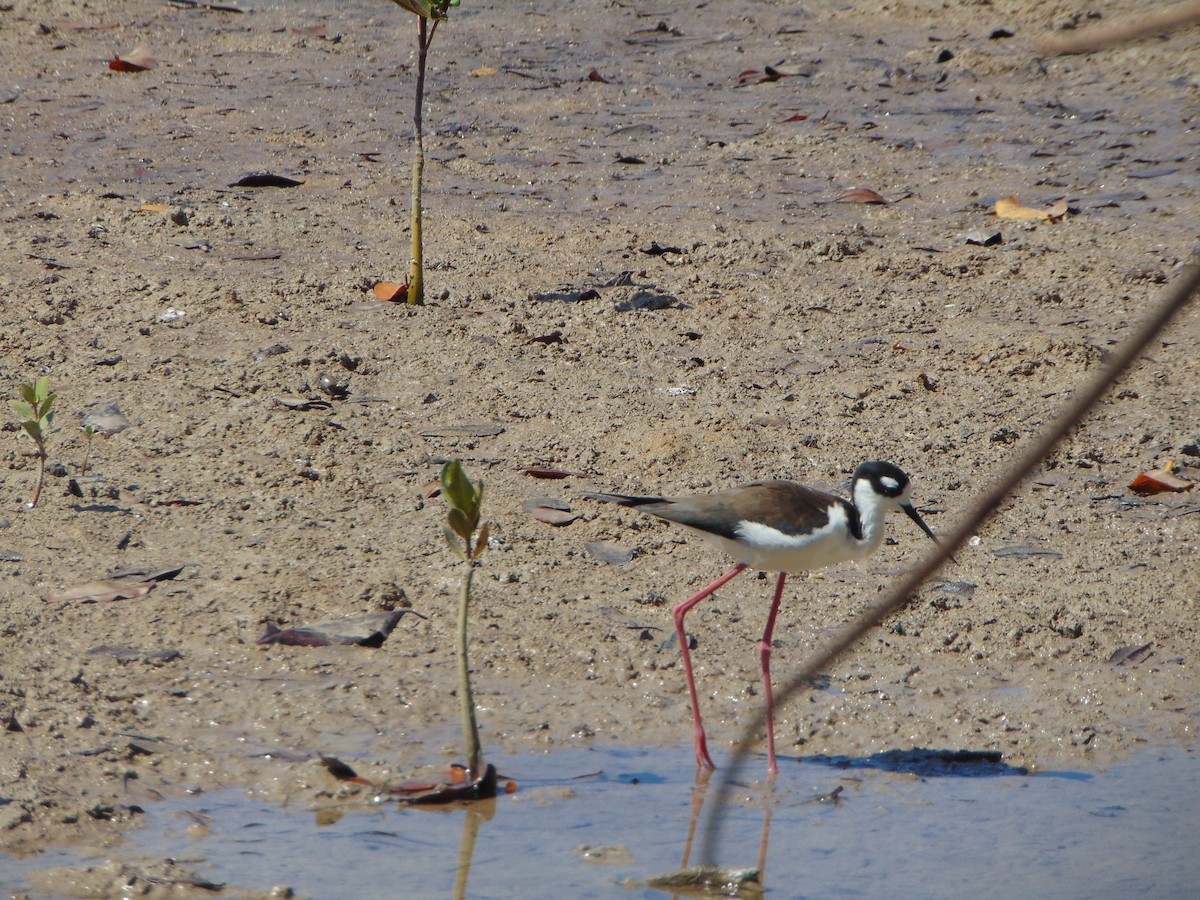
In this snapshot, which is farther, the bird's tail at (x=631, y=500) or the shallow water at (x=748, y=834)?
the bird's tail at (x=631, y=500)

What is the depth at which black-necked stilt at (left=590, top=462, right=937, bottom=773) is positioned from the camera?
444 centimetres

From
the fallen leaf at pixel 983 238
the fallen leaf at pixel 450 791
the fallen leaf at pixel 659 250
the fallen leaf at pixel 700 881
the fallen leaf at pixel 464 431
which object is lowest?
the fallen leaf at pixel 700 881

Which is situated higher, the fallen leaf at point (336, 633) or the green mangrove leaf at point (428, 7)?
the green mangrove leaf at point (428, 7)

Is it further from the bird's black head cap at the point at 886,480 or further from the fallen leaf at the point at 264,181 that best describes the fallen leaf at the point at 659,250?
the bird's black head cap at the point at 886,480

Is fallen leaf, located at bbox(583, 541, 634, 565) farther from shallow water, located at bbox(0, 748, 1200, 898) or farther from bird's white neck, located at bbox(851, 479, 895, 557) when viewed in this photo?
shallow water, located at bbox(0, 748, 1200, 898)

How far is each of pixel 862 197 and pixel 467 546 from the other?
5.62 m

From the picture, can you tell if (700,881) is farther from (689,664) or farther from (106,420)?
(106,420)

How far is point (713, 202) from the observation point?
867cm

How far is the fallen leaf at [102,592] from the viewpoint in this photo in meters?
4.68

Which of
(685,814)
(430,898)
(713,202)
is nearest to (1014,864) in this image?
(685,814)

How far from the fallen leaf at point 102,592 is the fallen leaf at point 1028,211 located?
5.56 metres

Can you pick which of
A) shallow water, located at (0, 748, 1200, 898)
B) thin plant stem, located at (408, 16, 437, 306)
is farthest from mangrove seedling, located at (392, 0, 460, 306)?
shallow water, located at (0, 748, 1200, 898)

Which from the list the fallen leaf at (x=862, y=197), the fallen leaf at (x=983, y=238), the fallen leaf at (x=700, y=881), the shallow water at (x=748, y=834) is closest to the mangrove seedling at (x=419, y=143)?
the fallen leaf at (x=862, y=197)

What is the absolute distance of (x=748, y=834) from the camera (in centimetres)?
397
